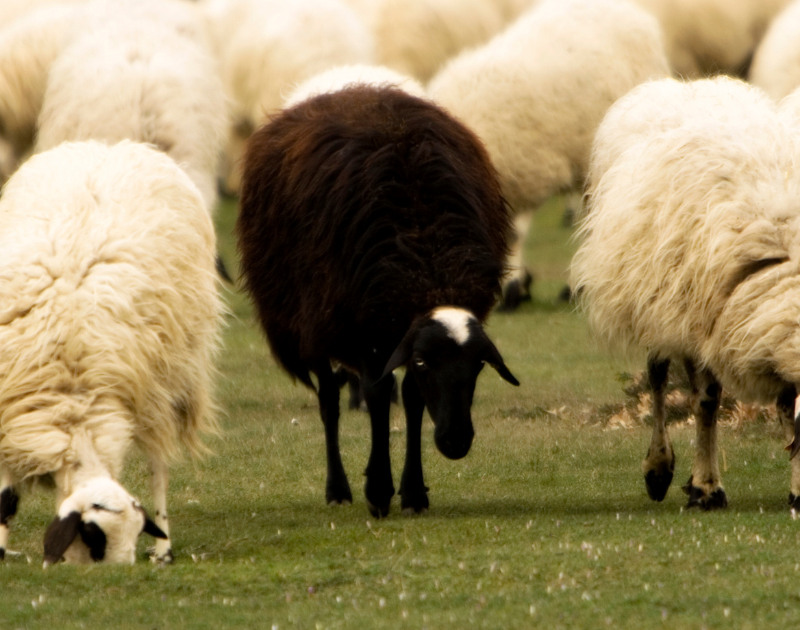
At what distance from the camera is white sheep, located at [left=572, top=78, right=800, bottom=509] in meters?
6.30

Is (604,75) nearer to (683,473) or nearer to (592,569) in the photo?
(683,473)

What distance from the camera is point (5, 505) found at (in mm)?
5984

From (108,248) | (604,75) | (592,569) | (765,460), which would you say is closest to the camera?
(592,569)

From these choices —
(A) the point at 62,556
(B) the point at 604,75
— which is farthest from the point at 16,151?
(A) the point at 62,556

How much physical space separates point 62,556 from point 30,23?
8.94 meters

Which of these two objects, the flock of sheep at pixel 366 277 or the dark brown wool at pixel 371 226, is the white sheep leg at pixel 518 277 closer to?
the flock of sheep at pixel 366 277

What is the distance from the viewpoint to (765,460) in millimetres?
8219

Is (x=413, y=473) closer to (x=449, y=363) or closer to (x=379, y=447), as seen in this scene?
(x=379, y=447)

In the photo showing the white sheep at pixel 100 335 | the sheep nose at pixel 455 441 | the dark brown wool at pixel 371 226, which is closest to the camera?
the white sheep at pixel 100 335

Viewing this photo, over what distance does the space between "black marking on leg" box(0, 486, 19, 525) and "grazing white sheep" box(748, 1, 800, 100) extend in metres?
8.82

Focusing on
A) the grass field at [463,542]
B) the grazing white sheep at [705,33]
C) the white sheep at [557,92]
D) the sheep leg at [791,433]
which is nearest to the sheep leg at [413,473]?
the grass field at [463,542]

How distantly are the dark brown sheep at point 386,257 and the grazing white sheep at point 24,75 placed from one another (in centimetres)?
578

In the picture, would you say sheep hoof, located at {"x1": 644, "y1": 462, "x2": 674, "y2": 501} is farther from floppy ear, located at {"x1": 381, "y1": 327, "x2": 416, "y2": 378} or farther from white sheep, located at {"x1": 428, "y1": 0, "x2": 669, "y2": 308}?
white sheep, located at {"x1": 428, "y1": 0, "x2": 669, "y2": 308}

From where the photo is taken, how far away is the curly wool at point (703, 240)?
6328mm
